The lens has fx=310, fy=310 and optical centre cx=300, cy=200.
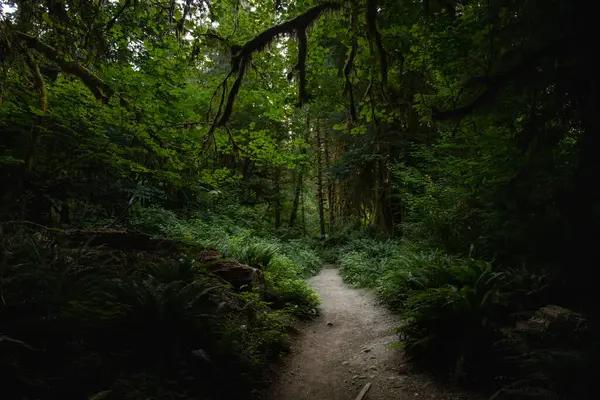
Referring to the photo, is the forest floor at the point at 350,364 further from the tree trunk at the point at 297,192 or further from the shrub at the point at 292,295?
the tree trunk at the point at 297,192

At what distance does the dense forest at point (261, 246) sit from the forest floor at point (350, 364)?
28cm

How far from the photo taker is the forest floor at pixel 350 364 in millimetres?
3949

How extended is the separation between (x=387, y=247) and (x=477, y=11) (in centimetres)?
915

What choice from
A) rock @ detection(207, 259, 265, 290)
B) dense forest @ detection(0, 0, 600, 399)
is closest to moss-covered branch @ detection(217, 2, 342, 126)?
dense forest @ detection(0, 0, 600, 399)

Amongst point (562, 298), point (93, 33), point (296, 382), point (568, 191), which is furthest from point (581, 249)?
point (93, 33)

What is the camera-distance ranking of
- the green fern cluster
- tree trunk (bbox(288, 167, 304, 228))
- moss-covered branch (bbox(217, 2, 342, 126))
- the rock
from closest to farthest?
the green fern cluster < moss-covered branch (bbox(217, 2, 342, 126)) < the rock < tree trunk (bbox(288, 167, 304, 228))

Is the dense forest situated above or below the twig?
above

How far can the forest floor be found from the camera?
155 inches

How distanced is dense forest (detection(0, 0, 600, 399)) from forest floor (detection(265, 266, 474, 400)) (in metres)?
0.28

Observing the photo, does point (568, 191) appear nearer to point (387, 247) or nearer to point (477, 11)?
point (477, 11)

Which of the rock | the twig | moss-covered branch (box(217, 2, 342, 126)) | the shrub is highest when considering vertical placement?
moss-covered branch (box(217, 2, 342, 126))

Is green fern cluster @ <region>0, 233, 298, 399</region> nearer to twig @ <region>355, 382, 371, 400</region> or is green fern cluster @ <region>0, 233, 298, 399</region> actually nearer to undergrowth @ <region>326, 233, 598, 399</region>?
twig @ <region>355, 382, 371, 400</region>

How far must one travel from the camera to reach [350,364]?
15.9 ft

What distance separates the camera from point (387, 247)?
1245 centimetres
